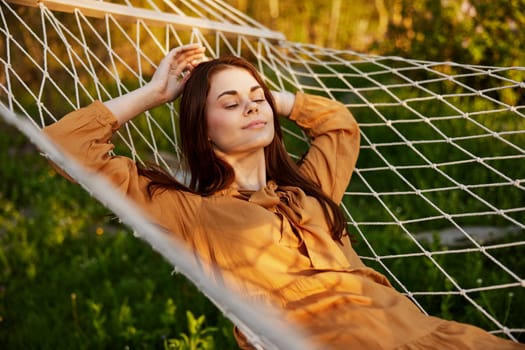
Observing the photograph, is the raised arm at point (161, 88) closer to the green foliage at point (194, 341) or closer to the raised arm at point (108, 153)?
the raised arm at point (108, 153)

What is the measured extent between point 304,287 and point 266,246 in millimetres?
109

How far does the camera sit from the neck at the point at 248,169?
1.53m

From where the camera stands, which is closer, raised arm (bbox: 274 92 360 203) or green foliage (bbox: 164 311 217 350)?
raised arm (bbox: 274 92 360 203)

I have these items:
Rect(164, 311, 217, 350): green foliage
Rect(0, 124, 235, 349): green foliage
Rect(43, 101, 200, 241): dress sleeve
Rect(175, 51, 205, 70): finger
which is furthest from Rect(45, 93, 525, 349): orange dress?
Rect(0, 124, 235, 349): green foliage

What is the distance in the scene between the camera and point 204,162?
4.97 ft

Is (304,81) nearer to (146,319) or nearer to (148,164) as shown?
(146,319)

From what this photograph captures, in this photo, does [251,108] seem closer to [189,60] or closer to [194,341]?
[189,60]

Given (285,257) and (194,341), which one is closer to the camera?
(285,257)

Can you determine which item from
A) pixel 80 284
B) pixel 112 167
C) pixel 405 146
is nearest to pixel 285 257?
pixel 112 167

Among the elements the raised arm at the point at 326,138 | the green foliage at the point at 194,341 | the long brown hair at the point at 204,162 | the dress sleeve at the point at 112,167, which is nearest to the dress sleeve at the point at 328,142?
the raised arm at the point at 326,138

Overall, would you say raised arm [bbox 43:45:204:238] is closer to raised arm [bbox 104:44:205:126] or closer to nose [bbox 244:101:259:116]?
raised arm [bbox 104:44:205:126]

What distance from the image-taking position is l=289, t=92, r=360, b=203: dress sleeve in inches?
66.6

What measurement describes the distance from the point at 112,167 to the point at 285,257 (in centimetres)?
39

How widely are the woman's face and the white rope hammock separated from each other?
0.63 ft
